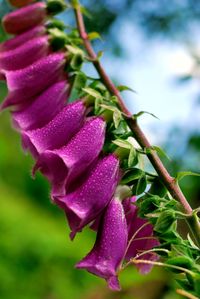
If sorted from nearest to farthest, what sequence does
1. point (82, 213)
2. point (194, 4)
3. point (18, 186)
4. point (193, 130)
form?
point (82, 213) < point (193, 130) < point (18, 186) < point (194, 4)

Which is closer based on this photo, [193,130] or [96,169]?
[96,169]

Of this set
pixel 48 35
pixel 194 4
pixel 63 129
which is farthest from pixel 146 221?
pixel 194 4

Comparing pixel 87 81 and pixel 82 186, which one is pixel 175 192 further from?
pixel 87 81

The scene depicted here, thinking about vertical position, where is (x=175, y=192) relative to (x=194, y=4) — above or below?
above

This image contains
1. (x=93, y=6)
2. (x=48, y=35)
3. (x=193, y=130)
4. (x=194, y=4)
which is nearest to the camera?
(x=48, y=35)

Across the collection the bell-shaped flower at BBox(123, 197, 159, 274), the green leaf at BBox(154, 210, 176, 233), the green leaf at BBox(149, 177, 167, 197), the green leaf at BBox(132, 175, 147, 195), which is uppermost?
the green leaf at BBox(132, 175, 147, 195)

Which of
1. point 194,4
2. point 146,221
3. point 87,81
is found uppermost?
point 87,81

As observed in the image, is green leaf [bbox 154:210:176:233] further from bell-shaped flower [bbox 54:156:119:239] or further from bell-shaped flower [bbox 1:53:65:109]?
bell-shaped flower [bbox 1:53:65:109]

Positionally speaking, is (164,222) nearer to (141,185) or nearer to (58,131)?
(141,185)

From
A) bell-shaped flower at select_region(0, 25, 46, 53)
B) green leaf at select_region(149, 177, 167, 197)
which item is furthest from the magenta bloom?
green leaf at select_region(149, 177, 167, 197)
